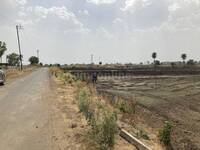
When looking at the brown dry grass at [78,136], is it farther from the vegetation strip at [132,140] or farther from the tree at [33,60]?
the tree at [33,60]

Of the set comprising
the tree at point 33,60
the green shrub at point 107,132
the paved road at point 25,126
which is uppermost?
the green shrub at point 107,132

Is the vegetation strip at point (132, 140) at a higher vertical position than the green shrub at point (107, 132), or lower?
lower

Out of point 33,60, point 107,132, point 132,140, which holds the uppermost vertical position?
point 107,132

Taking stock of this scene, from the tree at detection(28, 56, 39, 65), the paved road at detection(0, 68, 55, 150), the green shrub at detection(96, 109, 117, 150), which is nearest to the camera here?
the green shrub at detection(96, 109, 117, 150)

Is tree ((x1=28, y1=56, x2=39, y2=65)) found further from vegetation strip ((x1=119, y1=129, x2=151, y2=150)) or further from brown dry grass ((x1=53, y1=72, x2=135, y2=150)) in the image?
vegetation strip ((x1=119, y1=129, x2=151, y2=150))

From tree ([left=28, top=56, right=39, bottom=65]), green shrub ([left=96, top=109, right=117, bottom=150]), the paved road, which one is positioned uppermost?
green shrub ([left=96, top=109, right=117, bottom=150])

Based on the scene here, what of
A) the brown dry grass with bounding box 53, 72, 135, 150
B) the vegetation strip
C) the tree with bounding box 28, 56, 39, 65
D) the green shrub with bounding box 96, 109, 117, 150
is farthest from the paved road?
the tree with bounding box 28, 56, 39, 65

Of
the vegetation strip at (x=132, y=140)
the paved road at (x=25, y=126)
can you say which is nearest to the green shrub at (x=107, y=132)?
the vegetation strip at (x=132, y=140)

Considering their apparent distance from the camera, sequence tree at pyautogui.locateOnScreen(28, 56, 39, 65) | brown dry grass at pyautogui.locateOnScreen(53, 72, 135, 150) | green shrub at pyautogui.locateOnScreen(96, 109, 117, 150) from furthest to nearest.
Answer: tree at pyautogui.locateOnScreen(28, 56, 39, 65), brown dry grass at pyautogui.locateOnScreen(53, 72, 135, 150), green shrub at pyautogui.locateOnScreen(96, 109, 117, 150)

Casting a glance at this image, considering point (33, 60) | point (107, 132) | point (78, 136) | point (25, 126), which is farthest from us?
point (33, 60)

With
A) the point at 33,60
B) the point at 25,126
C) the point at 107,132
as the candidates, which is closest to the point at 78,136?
the point at 107,132

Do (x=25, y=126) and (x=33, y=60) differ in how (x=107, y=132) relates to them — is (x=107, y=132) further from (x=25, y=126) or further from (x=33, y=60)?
(x=33, y=60)

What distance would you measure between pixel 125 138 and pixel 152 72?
275 ft

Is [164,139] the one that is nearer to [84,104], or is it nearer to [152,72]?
[84,104]
